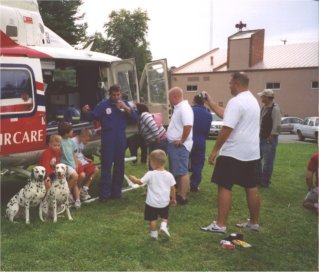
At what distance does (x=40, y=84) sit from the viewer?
6195 millimetres

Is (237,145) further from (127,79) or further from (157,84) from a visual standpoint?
(157,84)

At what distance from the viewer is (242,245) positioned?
470 centimetres

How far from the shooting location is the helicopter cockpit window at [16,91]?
5.73 m

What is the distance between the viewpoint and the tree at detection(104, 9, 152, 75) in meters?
47.2

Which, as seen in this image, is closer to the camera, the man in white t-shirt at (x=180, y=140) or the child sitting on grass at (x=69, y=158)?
the child sitting on grass at (x=69, y=158)

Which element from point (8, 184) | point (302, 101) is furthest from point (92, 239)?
point (302, 101)

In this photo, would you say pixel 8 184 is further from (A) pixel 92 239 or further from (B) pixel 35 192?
(A) pixel 92 239

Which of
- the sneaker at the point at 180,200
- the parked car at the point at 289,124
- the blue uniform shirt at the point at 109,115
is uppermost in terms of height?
the blue uniform shirt at the point at 109,115

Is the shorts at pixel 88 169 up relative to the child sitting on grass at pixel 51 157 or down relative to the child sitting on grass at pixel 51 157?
down

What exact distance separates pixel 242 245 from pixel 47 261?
216 centimetres

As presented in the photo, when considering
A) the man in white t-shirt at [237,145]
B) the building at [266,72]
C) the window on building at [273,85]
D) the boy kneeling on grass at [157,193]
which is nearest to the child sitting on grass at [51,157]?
the boy kneeling on grass at [157,193]

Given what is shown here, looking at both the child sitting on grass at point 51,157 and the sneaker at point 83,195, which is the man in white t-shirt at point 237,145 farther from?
the sneaker at point 83,195

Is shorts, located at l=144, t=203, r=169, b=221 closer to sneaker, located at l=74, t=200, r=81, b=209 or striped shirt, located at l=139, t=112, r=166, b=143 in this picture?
sneaker, located at l=74, t=200, r=81, b=209

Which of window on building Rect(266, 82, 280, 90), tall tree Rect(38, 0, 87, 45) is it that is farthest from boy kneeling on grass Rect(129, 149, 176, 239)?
window on building Rect(266, 82, 280, 90)
